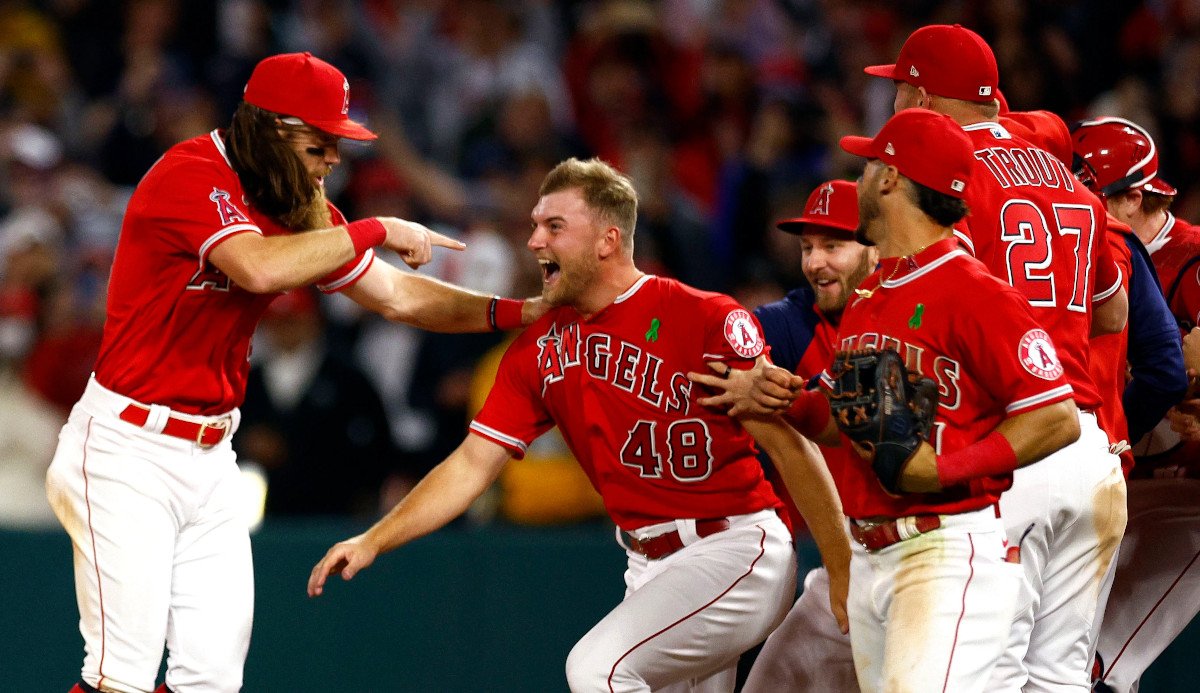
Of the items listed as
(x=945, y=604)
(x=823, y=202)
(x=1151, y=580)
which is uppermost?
(x=823, y=202)

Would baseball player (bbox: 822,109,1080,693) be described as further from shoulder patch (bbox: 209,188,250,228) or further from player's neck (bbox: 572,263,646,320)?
shoulder patch (bbox: 209,188,250,228)

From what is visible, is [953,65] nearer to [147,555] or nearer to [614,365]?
[614,365]

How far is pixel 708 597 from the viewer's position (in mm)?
4723

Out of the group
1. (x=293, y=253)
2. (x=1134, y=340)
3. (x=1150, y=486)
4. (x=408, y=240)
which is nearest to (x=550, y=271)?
(x=408, y=240)

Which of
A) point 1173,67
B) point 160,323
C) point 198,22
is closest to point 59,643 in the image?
point 160,323

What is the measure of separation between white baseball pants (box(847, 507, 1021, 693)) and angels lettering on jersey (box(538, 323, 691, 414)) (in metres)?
0.99

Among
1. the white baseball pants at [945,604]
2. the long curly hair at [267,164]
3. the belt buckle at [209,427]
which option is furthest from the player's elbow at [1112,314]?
the belt buckle at [209,427]

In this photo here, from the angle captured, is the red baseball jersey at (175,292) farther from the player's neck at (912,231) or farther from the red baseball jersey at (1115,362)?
the red baseball jersey at (1115,362)

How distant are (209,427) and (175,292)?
44 cm

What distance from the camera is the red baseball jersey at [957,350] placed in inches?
155

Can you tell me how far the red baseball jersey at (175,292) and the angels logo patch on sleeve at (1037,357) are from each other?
2.31 m

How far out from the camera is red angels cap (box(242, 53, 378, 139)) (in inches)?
191

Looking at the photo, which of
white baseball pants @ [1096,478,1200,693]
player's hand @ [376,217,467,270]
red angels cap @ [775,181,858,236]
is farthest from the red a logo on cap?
white baseball pants @ [1096,478,1200,693]

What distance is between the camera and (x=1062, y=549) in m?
4.55
